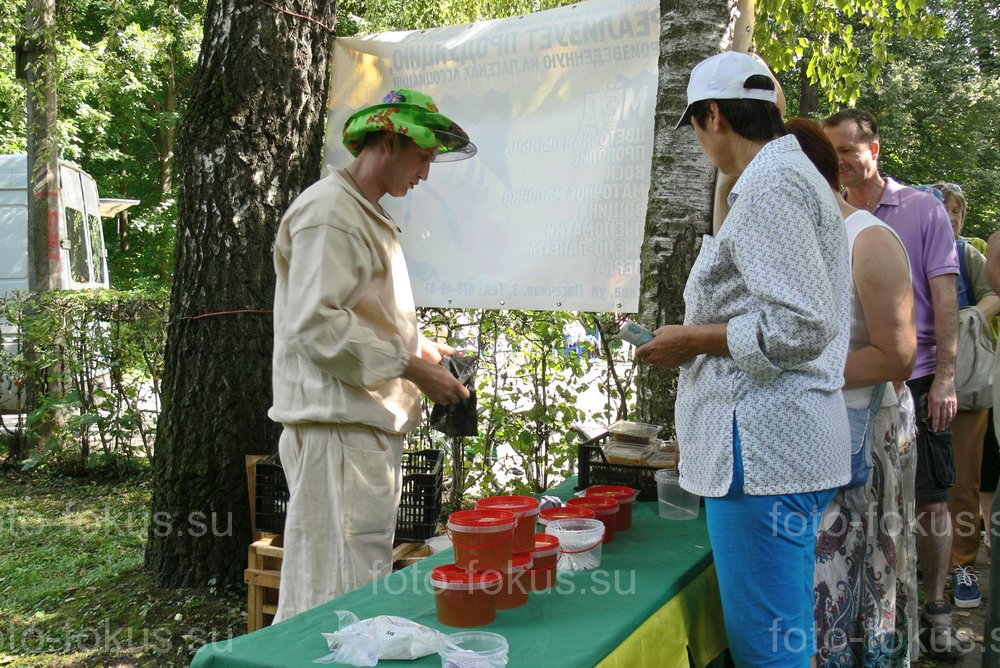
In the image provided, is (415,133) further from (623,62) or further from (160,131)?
(160,131)

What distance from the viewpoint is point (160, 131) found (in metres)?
20.5

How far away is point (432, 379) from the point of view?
2.51m

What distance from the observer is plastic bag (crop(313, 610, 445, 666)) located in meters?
1.55

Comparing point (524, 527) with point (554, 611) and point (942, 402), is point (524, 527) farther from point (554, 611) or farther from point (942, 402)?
point (942, 402)

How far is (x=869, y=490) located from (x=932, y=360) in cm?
140

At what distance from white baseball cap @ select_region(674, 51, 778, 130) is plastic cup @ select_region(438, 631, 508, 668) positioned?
126cm

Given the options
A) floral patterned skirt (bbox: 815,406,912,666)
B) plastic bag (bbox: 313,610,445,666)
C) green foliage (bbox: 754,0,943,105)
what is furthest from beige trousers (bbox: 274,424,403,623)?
green foliage (bbox: 754,0,943,105)

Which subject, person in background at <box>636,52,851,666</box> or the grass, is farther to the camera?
the grass

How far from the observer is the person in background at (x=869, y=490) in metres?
2.29

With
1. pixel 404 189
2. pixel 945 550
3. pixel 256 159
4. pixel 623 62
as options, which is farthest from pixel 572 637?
pixel 256 159

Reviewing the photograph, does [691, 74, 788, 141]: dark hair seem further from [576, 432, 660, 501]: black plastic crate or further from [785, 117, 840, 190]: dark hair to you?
[576, 432, 660, 501]: black plastic crate

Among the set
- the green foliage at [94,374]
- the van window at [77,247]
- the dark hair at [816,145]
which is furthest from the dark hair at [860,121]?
the van window at [77,247]

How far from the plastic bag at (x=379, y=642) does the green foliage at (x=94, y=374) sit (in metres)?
5.67

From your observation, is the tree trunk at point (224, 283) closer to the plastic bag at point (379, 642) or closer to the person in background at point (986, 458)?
the plastic bag at point (379, 642)
